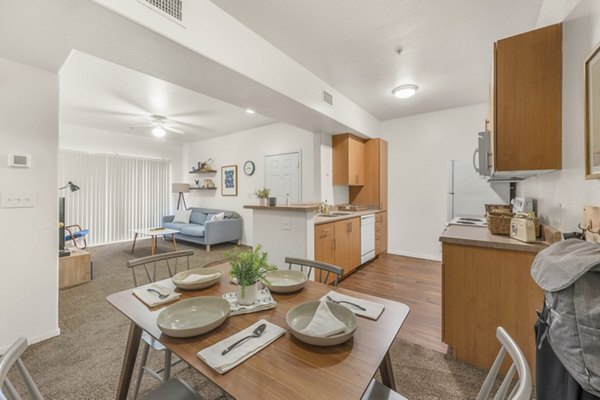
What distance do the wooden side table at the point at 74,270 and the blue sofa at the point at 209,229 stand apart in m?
2.01

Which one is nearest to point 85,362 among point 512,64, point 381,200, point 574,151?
point 574,151

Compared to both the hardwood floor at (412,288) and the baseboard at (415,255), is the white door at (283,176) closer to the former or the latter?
the hardwood floor at (412,288)

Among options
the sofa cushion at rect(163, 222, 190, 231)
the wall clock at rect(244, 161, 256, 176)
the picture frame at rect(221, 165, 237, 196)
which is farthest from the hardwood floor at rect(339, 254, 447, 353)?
the sofa cushion at rect(163, 222, 190, 231)

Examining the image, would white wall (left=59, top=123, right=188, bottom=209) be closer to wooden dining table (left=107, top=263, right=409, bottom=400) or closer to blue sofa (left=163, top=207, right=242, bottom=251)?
blue sofa (left=163, top=207, right=242, bottom=251)

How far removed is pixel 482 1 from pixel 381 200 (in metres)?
3.16

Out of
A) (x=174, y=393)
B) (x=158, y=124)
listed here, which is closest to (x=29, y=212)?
(x=174, y=393)

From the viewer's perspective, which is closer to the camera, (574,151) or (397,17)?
(574,151)

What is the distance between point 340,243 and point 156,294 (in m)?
2.47

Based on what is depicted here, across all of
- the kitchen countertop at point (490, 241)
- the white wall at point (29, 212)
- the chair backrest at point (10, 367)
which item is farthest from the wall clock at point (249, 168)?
the chair backrest at point (10, 367)

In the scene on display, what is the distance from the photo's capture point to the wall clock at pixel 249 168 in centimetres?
568

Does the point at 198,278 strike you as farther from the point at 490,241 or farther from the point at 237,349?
the point at 490,241

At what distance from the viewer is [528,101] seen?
5.01 feet

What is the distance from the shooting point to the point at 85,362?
1.84m

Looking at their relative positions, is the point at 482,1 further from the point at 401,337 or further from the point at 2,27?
the point at 2,27
